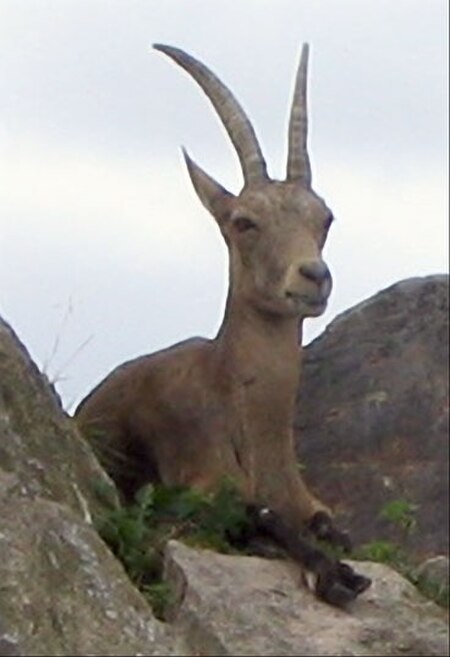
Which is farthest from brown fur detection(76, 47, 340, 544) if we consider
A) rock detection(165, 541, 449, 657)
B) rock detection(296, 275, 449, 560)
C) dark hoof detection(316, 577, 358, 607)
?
rock detection(296, 275, 449, 560)

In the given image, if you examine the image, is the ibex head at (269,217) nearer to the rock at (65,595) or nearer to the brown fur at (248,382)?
the brown fur at (248,382)

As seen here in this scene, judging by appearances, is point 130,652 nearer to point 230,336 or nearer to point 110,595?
point 110,595

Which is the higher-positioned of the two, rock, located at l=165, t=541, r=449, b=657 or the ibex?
the ibex

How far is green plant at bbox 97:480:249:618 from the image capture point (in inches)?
429

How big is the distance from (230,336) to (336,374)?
8831 mm

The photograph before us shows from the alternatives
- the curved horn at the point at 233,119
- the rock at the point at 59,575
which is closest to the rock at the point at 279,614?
the rock at the point at 59,575

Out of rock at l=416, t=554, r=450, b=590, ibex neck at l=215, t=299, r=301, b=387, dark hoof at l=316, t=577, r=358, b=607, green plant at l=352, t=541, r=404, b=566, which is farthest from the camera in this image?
ibex neck at l=215, t=299, r=301, b=387

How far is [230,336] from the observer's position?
39.4ft

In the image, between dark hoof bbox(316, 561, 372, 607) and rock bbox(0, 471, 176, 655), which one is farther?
dark hoof bbox(316, 561, 372, 607)

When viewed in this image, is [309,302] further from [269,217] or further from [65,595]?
[65,595]

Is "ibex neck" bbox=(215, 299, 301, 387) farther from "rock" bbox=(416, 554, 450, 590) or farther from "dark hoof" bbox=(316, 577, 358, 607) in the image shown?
"dark hoof" bbox=(316, 577, 358, 607)

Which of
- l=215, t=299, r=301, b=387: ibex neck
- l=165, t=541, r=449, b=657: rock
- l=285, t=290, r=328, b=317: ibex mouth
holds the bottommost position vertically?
l=165, t=541, r=449, b=657: rock

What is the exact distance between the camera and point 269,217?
473 inches

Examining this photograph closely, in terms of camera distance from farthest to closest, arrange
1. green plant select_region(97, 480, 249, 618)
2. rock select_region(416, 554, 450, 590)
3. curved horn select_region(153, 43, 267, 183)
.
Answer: curved horn select_region(153, 43, 267, 183)
rock select_region(416, 554, 450, 590)
green plant select_region(97, 480, 249, 618)
